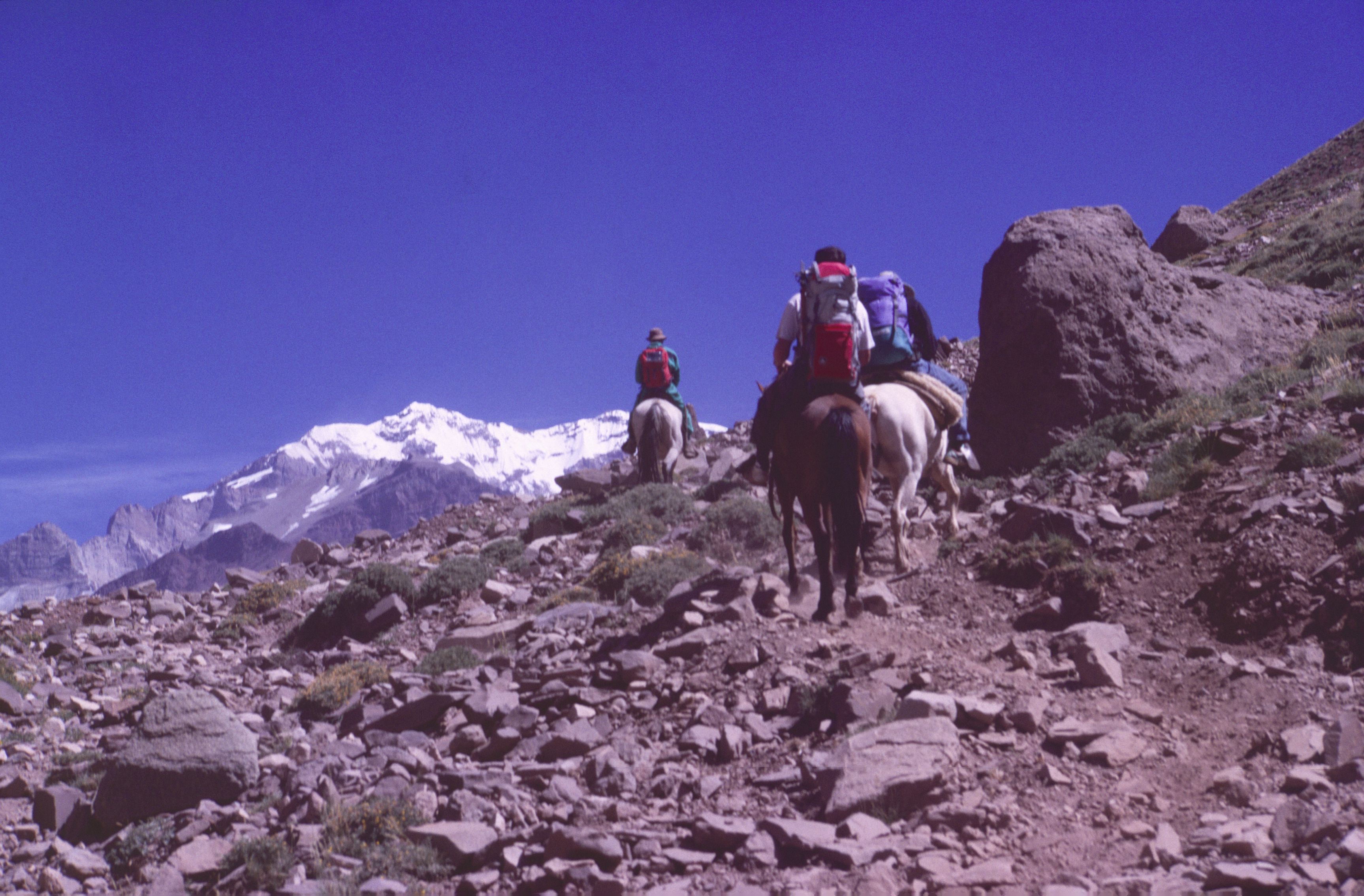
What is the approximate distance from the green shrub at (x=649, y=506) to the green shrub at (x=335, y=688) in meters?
5.83

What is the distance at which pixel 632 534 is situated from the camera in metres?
13.8

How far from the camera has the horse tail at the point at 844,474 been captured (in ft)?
→ 25.2

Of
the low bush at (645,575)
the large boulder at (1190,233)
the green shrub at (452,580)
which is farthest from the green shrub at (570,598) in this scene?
the large boulder at (1190,233)

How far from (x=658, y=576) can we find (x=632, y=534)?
335 cm

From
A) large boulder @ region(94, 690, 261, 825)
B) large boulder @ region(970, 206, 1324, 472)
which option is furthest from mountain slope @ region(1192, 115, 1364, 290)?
large boulder @ region(94, 690, 261, 825)

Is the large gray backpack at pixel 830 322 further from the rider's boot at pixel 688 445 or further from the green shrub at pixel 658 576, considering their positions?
the rider's boot at pixel 688 445

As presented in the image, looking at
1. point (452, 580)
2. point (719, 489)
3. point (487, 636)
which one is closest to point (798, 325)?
point (487, 636)

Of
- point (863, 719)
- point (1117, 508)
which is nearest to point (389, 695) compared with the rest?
point (863, 719)

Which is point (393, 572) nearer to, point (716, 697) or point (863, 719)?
point (716, 697)

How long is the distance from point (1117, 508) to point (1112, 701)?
4084 millimetres

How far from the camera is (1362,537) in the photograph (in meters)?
6.82

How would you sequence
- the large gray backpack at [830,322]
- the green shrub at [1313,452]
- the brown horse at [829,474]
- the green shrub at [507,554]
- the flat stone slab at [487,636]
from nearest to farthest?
the brown horse at [829,474]
the large gray backpack at [830,322]
the green shrub at [1313,452]
the flat stone slab at [487,636]
the green shrub at [507,554]

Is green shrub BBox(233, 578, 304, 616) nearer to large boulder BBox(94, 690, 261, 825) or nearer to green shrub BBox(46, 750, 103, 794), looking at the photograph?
green shrub BBox(46, 750, 103, 794)

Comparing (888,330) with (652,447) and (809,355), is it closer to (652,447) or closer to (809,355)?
(809,355)
